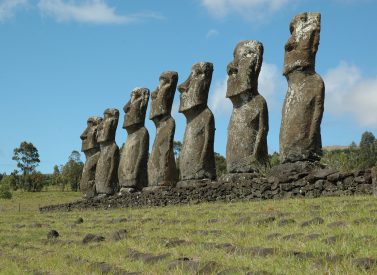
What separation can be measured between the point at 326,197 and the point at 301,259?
601cm

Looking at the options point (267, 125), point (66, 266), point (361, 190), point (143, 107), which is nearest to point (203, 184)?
point (267, 125)

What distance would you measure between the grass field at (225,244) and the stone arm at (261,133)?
124 inches

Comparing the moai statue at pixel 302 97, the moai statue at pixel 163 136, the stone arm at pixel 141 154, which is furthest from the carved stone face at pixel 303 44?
the stone arm at pixel 141 154

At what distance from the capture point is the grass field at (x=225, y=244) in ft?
18.6

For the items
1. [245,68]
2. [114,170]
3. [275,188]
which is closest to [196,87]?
[245,68]

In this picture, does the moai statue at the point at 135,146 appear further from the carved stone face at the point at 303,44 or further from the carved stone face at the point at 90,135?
the carved stone face at the point at 303,44

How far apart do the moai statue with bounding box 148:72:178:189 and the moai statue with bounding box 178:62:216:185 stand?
4.59ft

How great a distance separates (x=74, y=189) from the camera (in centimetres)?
6294

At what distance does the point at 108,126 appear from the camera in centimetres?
2302

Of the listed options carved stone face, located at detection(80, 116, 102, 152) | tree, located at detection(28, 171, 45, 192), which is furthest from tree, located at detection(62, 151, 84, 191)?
carved stone face, located at detection(80, 116, 102, 152)

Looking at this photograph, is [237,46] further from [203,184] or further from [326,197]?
[326,197]

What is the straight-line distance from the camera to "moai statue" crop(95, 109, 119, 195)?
2228cm

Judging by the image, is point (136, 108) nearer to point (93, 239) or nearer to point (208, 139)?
point (208, 139)

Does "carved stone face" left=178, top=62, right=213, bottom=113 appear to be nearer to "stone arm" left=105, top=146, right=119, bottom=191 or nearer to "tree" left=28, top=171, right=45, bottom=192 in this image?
"stone arm" left=105, top=146, right=119, bottom=191
